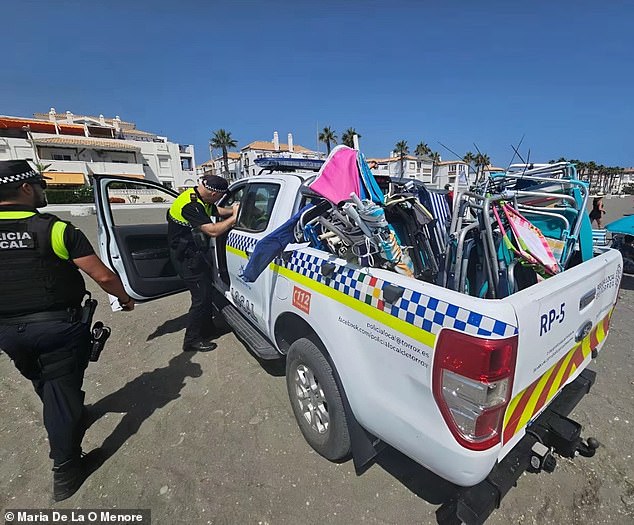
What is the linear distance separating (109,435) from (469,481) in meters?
2.58

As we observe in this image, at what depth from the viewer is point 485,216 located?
1891mm

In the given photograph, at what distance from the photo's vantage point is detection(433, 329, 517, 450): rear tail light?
3.96 ft

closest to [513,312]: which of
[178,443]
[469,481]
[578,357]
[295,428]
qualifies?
[469,481]

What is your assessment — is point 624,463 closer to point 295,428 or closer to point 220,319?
point 295,428

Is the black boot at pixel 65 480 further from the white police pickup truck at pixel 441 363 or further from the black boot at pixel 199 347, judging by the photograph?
the black boot at pixel 199 347

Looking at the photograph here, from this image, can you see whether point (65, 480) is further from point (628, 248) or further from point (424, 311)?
point (628, 248)

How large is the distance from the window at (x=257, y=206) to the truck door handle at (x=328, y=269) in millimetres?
1071

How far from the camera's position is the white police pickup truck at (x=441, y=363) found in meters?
1.27

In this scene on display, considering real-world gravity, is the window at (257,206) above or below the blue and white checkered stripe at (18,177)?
below

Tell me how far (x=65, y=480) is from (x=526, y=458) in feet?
8.78

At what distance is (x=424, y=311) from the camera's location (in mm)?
1372

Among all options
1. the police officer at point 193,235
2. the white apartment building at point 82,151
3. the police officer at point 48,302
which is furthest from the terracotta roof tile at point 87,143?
the police officer at point 48,302

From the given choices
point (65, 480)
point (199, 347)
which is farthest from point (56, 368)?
point (199, 347)

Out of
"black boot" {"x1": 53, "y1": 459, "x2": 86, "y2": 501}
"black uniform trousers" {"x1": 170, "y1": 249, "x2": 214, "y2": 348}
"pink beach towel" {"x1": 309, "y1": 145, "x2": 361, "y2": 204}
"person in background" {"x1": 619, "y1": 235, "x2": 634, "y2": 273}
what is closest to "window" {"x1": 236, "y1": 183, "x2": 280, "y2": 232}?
"black uniform trousers" {"x1": 170, "y1": 249, "x2": 214, "y2": 348}
